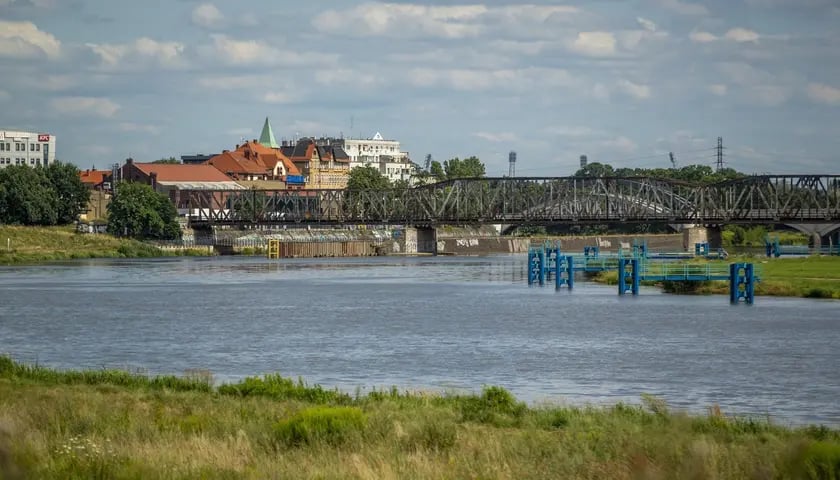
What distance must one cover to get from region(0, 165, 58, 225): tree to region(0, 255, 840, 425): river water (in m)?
77.7

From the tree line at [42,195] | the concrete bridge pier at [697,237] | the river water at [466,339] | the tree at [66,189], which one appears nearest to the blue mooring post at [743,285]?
the river water at [466,339]

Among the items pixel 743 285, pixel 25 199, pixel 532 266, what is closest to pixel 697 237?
pixel 532 266

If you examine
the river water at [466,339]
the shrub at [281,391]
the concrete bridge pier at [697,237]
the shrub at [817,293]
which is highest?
the concrete bridge pier at [697,237]

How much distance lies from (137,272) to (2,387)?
96.2 m

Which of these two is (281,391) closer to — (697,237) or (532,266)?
(532,266)

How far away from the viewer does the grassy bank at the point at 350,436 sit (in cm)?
2036

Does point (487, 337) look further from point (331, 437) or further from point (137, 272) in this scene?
point (137, 272)

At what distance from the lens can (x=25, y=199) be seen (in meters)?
175

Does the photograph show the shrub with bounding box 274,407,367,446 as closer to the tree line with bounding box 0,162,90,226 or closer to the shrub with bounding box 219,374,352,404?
the shrub with bounding box 219,374,352,404

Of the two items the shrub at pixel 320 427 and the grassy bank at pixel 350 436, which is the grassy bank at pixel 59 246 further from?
the shrub at pixel 320 427

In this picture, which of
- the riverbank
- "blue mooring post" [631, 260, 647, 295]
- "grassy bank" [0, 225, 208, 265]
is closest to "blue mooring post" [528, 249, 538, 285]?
the riverbank

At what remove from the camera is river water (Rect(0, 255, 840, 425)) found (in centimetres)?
4012

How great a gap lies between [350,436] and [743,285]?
5724 centimetres

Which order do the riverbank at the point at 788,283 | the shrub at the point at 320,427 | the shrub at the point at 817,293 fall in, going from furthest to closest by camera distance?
the riverbank at the point at 788,283
the shrub at the point at 817,293
the shrub at the point at 320,427
